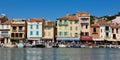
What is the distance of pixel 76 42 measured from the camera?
376ft

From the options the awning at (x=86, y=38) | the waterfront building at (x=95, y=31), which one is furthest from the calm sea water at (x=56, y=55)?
the waterfront building at (x=95, y=31)

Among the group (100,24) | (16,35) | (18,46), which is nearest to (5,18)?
(16,35)

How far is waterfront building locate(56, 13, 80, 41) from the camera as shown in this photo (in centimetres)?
11619

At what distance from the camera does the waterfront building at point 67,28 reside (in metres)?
116

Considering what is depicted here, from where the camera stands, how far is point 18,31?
379ft

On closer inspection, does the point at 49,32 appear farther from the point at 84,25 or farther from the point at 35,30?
the point at 84,25

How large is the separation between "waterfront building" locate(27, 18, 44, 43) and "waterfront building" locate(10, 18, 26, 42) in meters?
1.58

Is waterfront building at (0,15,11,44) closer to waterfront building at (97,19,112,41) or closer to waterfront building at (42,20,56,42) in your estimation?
waterfront building at (42,20,56,42)

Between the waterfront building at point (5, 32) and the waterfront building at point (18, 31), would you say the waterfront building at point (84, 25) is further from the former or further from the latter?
the waterfront building at point (5, 32)

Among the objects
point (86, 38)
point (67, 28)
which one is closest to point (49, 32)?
point (67, 28)

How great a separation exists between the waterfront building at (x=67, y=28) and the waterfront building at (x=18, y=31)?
33.0 ft

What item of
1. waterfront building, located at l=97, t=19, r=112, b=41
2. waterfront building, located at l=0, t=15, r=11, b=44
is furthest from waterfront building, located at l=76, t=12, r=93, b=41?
waterfront building, located at l=0, t=15, r=11, b=44

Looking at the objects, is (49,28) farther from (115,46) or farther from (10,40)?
(115,46)

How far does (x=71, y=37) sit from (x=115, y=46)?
512 inches
